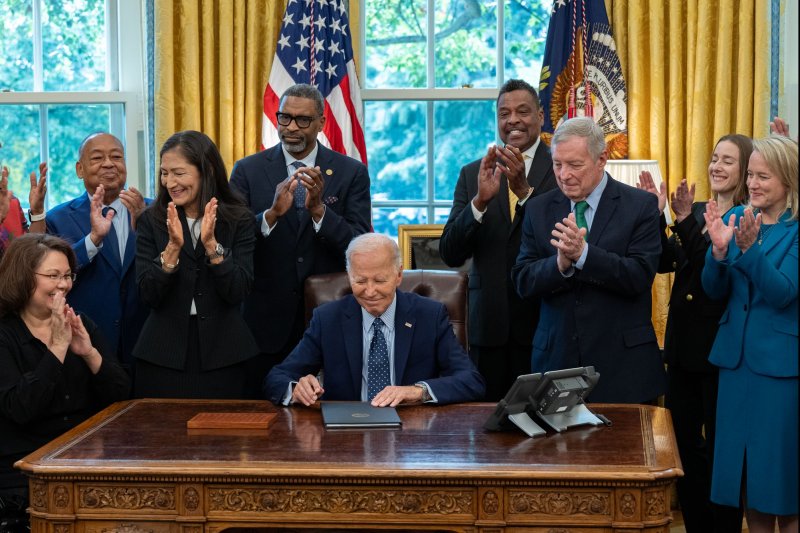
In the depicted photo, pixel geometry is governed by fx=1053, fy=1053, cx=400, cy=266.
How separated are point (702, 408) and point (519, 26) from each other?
2.73m

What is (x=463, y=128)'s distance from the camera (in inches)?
238

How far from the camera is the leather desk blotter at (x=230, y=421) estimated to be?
3.02 m

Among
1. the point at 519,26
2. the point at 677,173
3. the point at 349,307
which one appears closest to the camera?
the point at 349,307

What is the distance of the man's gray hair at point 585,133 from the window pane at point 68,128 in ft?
10.4

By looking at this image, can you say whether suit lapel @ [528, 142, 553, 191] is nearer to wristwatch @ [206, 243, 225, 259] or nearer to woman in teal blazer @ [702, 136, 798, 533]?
woman in teal blazer @ [702, 136, 798, 533]

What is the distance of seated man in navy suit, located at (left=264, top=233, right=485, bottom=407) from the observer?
3.42 m

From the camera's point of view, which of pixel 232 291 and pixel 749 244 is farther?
pixel 232 291

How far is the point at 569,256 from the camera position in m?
3.49

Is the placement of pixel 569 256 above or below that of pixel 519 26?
below

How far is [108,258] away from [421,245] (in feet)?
6.16

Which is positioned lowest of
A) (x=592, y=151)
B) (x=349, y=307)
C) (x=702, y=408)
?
(x=702, y=408)

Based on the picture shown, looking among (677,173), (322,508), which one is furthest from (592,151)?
(677,173)

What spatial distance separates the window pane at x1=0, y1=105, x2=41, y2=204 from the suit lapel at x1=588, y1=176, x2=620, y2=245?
358 cm

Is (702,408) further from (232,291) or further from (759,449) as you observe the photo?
(232,291)
